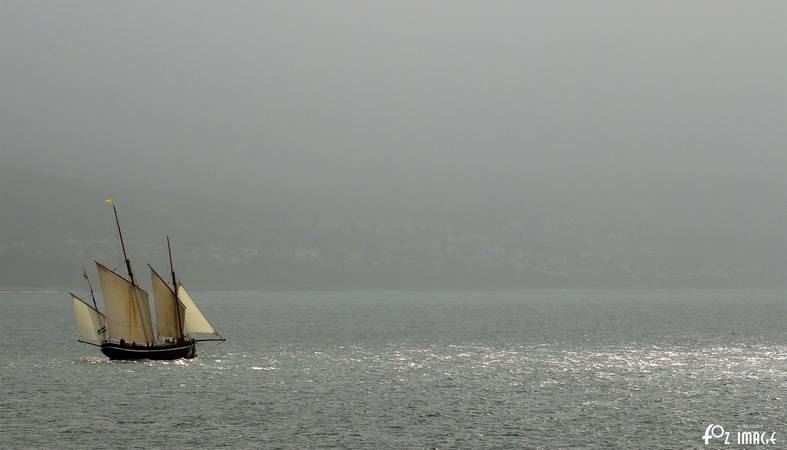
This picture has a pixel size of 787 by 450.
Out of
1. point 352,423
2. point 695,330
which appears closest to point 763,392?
point 352,423

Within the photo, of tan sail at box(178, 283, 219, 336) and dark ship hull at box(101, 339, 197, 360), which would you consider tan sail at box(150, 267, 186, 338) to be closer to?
tan sail at box(178, 283, 219, 336)

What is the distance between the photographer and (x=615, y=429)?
70.4m

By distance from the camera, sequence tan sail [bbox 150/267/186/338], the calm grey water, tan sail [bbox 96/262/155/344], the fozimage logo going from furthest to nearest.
→ tan sail [bbox 150/267/186/338] < tan sail [bbox 96/262/155/344] < the calm grey water < the fozimage logo

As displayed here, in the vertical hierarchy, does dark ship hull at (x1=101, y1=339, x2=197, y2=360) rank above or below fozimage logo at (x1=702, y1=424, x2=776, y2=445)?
above

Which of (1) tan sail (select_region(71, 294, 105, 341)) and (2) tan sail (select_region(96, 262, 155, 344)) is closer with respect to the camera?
(2) tan sail (select_region(96, 262, 155, 344))

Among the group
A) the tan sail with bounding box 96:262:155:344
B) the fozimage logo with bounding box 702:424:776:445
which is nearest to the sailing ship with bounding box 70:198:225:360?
Result: the tan sail with bounding box 96:262:155:344

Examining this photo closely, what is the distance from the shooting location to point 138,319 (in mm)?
110750

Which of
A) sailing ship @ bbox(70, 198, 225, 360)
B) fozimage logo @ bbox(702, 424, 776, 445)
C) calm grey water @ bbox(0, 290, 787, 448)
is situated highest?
sailing ship @ bbox(70, 198, 225, 360)

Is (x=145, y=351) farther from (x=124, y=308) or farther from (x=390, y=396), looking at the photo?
(x=390, y=396)

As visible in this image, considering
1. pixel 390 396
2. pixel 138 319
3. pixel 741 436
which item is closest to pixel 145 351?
pixel 138 319

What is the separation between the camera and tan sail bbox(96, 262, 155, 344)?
10750 cm

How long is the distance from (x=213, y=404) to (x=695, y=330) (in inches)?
5366

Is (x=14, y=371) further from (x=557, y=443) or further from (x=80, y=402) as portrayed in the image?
(x=557, y=443)

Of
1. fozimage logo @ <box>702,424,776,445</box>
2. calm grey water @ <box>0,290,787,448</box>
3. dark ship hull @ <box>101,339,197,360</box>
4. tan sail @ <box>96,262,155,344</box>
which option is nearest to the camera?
fozimage logo @ <box>702,424,776,445</box>
